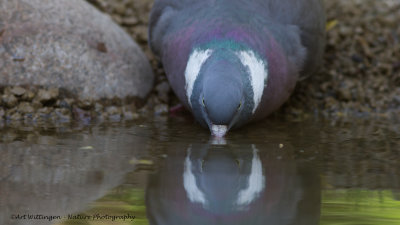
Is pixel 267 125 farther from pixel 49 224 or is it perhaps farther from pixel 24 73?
pixel 49 224

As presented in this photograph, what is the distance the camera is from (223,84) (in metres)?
4.09

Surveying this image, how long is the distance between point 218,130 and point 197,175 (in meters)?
0.85

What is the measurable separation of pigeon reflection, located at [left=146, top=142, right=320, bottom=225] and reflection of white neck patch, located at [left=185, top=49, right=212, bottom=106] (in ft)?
1.86

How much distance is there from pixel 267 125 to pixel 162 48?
1065 mm

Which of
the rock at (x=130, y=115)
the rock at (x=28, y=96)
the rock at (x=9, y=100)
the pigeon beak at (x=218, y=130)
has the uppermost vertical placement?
the rock at (x=28, y=96)

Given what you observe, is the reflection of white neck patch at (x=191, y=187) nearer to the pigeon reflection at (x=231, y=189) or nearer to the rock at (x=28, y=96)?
the pigeon reflection at (x=231, y=189)

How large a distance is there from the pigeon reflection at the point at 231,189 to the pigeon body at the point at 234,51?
386mm

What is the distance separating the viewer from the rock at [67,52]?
527 cm

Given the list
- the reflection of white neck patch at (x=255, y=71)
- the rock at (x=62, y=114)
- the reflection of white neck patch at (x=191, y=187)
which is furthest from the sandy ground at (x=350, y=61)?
the reflection of white neck patch at (x=191, y=187)

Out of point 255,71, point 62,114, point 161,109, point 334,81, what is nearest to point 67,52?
point 62,114

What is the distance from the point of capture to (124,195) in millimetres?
3066

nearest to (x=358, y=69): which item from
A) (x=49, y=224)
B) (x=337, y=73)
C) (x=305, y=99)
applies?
(x=337, y=73)

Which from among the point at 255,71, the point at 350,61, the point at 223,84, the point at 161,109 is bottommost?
the point at 161,109

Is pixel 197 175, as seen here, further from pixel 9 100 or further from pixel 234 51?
pixel 9 100
